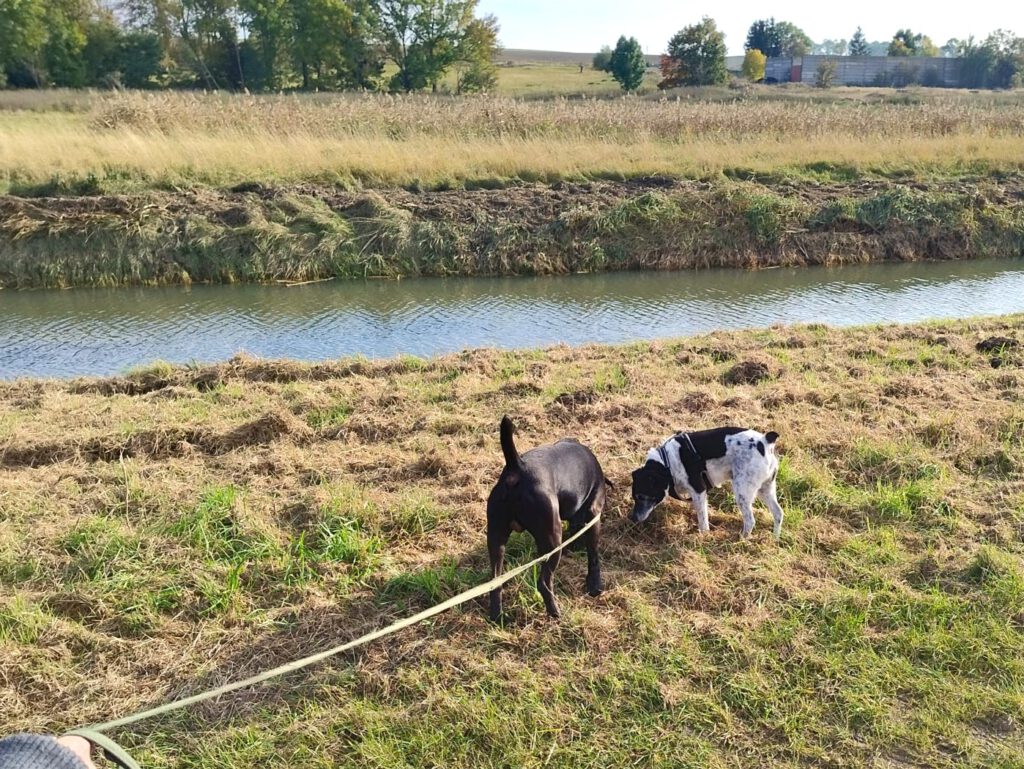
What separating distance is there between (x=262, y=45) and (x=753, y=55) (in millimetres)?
44487

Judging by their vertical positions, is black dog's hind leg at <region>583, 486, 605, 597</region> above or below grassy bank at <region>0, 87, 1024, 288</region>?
below

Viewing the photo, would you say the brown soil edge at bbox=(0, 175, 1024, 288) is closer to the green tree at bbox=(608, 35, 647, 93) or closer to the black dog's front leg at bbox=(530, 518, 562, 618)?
the black dog's front leg at bbox=(530, 518, 562, 618)

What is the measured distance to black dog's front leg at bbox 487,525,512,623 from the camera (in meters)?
3.59

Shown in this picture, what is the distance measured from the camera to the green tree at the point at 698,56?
158ft

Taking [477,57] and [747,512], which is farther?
[477,57]

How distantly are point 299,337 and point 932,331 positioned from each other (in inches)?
335

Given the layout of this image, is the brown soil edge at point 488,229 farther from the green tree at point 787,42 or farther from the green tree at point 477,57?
the green tree at point 787,42

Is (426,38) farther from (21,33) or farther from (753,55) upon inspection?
(753,55)

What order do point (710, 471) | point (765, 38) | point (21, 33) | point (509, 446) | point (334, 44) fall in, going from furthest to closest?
point (765, 38), point (334, 44), point (21, 33), point (710, 471), point (509, 446)

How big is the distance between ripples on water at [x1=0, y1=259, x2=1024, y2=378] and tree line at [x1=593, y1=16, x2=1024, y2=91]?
39942 mm

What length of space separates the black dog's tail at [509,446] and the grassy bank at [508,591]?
833 millimetres

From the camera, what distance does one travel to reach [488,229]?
561 inches

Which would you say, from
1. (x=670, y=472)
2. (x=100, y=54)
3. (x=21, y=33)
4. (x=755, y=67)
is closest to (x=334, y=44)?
(x=100, y=54)

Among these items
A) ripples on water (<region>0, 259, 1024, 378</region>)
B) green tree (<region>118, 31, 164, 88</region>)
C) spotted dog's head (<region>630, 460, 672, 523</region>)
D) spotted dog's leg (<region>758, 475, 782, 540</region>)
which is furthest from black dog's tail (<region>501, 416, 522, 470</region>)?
green tree (<region>118, 31, 164, 88</region>)
